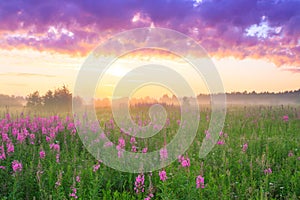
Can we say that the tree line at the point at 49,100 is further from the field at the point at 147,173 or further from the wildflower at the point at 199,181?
the wildflower at the point at 199,181

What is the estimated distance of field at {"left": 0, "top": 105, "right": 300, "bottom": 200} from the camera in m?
4.13

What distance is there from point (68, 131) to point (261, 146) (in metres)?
4.65

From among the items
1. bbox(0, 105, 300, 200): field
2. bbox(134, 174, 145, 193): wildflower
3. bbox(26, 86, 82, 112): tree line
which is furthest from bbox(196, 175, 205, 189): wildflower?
bbox(26, 86, 82, 112): tree line

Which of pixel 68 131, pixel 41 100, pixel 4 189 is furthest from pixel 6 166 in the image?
pixel 41 100

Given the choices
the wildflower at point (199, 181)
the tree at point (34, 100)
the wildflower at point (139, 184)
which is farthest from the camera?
the tree at point (34, 100)

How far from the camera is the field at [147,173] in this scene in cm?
413

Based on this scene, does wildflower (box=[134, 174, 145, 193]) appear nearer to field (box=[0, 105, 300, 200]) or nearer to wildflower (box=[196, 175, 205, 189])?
field (box=[0, 105, 300, 200])

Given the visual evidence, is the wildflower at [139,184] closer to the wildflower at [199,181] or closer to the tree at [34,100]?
the wildflower at [199,181]

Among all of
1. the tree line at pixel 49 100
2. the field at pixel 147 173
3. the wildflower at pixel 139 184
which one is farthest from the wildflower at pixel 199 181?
the tree line at pixel 49 100

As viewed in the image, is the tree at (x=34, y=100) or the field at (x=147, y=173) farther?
the tree at (x=34, y=100)

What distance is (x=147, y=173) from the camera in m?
5.13

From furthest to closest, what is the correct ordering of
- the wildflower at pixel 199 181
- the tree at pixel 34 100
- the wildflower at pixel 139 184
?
the tree at pixel 34 100 < the wildflower at pixel 139 184 < the wildflower at pixel 199 181

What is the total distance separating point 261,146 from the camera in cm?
714

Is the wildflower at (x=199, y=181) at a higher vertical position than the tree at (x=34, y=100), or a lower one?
lower
